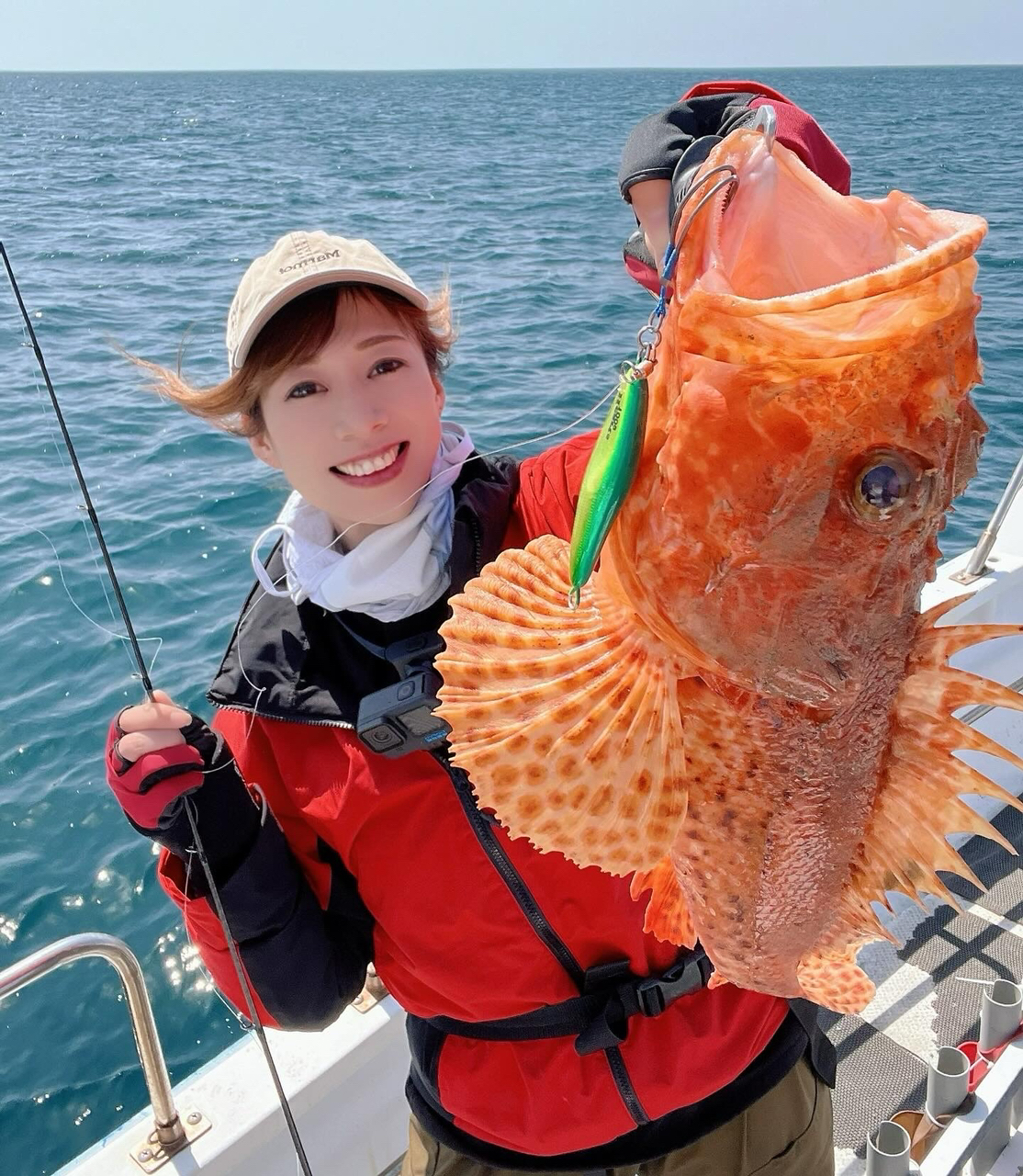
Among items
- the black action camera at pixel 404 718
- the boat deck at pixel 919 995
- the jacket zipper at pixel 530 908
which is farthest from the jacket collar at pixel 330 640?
the boat deck at pixel 919 995

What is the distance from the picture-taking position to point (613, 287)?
58.4 ft

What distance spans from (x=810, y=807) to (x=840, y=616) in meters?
0.42

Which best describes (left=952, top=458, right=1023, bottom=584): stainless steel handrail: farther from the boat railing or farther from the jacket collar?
the boat railing

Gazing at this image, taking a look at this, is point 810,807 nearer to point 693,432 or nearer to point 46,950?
point 693,432

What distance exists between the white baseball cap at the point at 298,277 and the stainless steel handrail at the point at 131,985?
1643 millimetres

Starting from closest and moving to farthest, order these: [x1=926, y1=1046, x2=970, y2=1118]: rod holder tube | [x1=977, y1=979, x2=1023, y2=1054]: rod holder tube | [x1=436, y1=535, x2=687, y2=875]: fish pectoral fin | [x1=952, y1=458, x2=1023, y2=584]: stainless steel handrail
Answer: [x1=436, y1=535, x2=687, y2=875]: fish pectoral fin
[x1=926, y1=1046, x2=970, y2=1118]: rod holder tube
[x1=977, y1=979, x2=1023, y2=1054]: rod holder tube
[x1=952, y1=458, x2=1023, y2=584]: stainless steel handrail

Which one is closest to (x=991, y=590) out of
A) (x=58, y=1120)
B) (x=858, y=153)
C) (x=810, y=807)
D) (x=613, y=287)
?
(x=810, y=807)

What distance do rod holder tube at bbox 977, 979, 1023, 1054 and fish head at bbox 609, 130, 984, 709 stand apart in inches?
108

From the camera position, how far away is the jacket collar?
84.7 inches

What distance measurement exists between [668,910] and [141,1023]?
1790 mm

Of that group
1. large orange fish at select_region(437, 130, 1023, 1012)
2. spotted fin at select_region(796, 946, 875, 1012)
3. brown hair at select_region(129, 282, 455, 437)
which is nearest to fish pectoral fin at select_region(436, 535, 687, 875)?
large orange fish at select_region(437, 130, 1023, 1012)

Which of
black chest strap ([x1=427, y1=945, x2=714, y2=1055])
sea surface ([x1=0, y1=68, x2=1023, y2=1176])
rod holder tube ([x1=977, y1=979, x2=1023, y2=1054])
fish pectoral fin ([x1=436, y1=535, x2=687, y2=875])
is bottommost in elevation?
sea surface ([x1=0, y1=68, x2=1023, y2=1176])

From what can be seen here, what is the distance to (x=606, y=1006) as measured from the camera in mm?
2135

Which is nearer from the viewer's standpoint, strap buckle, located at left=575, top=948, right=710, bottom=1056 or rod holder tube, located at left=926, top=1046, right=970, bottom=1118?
strap buckle, located at left=575, top=948, right=710, bottom=1056
